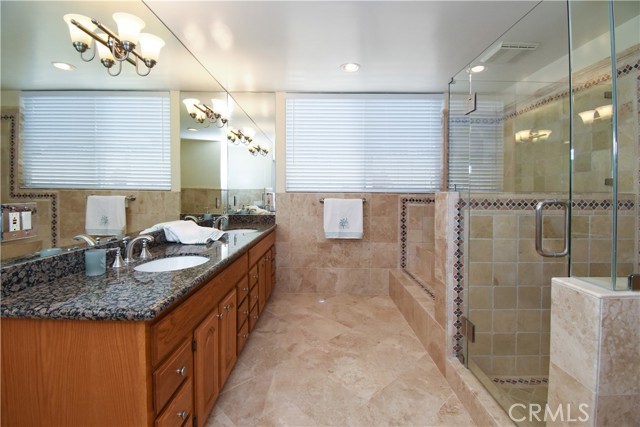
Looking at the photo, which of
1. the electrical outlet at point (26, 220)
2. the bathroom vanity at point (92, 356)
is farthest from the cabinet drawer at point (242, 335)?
the electrical outlet at point (26, 220)

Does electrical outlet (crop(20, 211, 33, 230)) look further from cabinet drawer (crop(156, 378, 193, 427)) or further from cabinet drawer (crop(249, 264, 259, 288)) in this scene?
cabinet drawer (crop(249, 264, 259, 288))

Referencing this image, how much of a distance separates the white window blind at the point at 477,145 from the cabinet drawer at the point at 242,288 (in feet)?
5.02

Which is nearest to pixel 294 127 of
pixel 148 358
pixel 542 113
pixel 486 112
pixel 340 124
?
pixel 340 124

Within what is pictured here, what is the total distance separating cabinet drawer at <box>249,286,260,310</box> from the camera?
6.96ft

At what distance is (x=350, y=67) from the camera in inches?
99.6

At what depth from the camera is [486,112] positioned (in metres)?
2.20

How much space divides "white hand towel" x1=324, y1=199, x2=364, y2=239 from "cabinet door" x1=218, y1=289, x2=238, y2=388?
1.55 meters

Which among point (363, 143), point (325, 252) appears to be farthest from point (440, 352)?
point (363, 143)

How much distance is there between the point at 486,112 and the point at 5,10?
8.64ft

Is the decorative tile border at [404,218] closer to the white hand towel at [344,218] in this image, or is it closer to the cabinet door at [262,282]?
the white hand towel at [344,218]

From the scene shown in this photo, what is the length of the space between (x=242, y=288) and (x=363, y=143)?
2.07m

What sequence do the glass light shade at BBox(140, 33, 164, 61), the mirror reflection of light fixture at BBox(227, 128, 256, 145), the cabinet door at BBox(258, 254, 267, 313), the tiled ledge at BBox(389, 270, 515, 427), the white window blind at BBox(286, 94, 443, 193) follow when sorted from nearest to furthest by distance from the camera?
the tiled ledge at BBox(389, 270, 515, 427) < the glass light shade at BBox(140, 33, 164, 61) < the cabinet door at BBox(258, 254, 267, 313) < the mirror reflection of light fixture at BBox(227, 128, 256, 145) < the white window blind at BBox(286, 94, 443, 193)

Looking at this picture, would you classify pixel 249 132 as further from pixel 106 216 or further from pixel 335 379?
pixel 335 379

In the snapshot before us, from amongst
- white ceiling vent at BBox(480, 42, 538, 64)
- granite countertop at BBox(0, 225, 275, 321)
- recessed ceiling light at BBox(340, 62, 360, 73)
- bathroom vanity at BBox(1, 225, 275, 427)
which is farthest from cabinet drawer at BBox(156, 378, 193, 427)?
white ceiling vent at BBox(480, 42, 538, 64)
